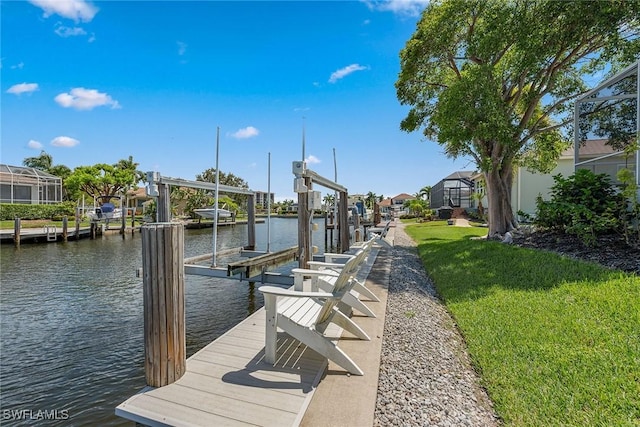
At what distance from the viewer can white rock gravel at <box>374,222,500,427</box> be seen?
2549 mm

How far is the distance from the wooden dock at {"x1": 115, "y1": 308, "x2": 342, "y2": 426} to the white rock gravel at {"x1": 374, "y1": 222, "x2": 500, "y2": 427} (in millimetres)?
687

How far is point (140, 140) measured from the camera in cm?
1742

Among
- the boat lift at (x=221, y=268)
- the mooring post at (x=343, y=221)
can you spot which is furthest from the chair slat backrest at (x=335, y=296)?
the mooring post at (x=343, y=221)

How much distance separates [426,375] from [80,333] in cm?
650

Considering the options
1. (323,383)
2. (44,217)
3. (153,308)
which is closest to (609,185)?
(323,383)

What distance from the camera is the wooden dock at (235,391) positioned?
2.41m

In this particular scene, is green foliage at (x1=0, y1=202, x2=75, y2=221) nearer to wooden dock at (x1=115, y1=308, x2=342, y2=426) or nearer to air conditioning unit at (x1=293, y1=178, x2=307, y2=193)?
air conditioning unit at (x1=293, y1=178, x2=307, y2=193)

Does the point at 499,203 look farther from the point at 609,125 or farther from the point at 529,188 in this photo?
the point at 529,188

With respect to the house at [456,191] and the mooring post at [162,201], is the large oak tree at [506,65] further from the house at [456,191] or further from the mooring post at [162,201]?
the house at [456,191]

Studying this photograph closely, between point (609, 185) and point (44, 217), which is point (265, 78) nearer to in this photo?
point (609, 185)

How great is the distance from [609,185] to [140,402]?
31.7ft

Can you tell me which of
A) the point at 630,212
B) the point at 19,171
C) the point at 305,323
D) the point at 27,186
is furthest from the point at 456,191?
the point at 19,171

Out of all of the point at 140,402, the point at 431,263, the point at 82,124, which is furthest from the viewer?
the point at 82,124

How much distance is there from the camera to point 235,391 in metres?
2.75
